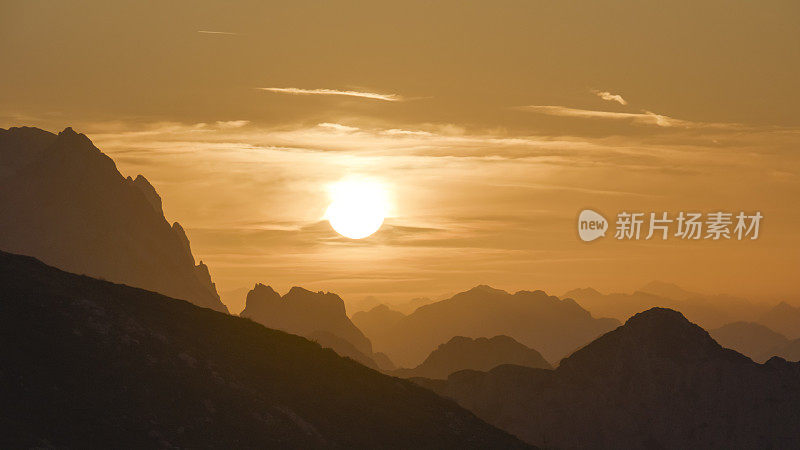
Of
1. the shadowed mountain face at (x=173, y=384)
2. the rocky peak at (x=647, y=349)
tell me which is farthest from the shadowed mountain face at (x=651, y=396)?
the shadowed mountain face at (x=173, y=384)

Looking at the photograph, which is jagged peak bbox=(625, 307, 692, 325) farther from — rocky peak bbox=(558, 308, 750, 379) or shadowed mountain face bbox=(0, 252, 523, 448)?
shadowed mountain face bbox=(0, 252, 523, 448)

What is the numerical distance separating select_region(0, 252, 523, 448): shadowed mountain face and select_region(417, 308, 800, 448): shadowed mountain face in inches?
3760

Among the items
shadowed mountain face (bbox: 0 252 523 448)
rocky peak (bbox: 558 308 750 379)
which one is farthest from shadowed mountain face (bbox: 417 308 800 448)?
shadowed mountain face (bbox: 0 252 523 448)

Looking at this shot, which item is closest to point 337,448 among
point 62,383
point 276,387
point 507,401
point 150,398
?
point 276,387

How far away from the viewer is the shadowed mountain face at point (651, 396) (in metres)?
166

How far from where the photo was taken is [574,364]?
7111 inches

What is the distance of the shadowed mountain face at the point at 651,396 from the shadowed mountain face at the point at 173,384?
95.5m

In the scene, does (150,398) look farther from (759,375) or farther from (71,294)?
(759,375)

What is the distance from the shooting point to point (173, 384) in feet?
198

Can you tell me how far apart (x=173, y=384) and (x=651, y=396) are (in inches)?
5138

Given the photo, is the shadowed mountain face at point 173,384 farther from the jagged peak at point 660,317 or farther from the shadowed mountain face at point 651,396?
the jagged peak at point 660,317

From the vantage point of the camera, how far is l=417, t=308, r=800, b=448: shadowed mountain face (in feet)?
543

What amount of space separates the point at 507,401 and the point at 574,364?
1582cm

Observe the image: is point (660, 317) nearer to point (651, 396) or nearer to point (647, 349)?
point (647, 349)
